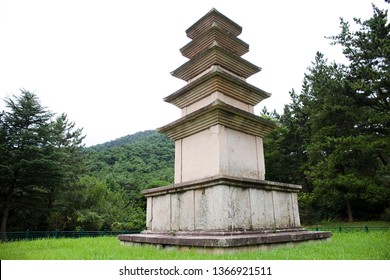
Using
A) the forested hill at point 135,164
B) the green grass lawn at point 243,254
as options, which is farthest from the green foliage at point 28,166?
the forested hill at point 135,164

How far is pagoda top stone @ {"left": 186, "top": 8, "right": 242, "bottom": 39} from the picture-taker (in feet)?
29.5

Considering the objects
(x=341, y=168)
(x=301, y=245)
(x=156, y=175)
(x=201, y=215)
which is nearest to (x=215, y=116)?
(x=201, y=215)

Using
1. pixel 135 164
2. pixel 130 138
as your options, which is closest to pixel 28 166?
pixel 135 164

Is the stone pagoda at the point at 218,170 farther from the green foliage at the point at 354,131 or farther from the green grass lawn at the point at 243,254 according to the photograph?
the green foliage at the point at 354,131

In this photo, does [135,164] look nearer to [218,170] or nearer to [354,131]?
[354,131]

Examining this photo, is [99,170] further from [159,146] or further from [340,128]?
[340,128]

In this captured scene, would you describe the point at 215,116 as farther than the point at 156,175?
No

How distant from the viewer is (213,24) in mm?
8836

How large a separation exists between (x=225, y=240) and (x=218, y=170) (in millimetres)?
2203

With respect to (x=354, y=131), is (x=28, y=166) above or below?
below

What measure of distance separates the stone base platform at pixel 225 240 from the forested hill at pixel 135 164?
3244 cm

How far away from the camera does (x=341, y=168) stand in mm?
21922

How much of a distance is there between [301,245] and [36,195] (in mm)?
20001

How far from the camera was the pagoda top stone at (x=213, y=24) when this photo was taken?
8984 mm
